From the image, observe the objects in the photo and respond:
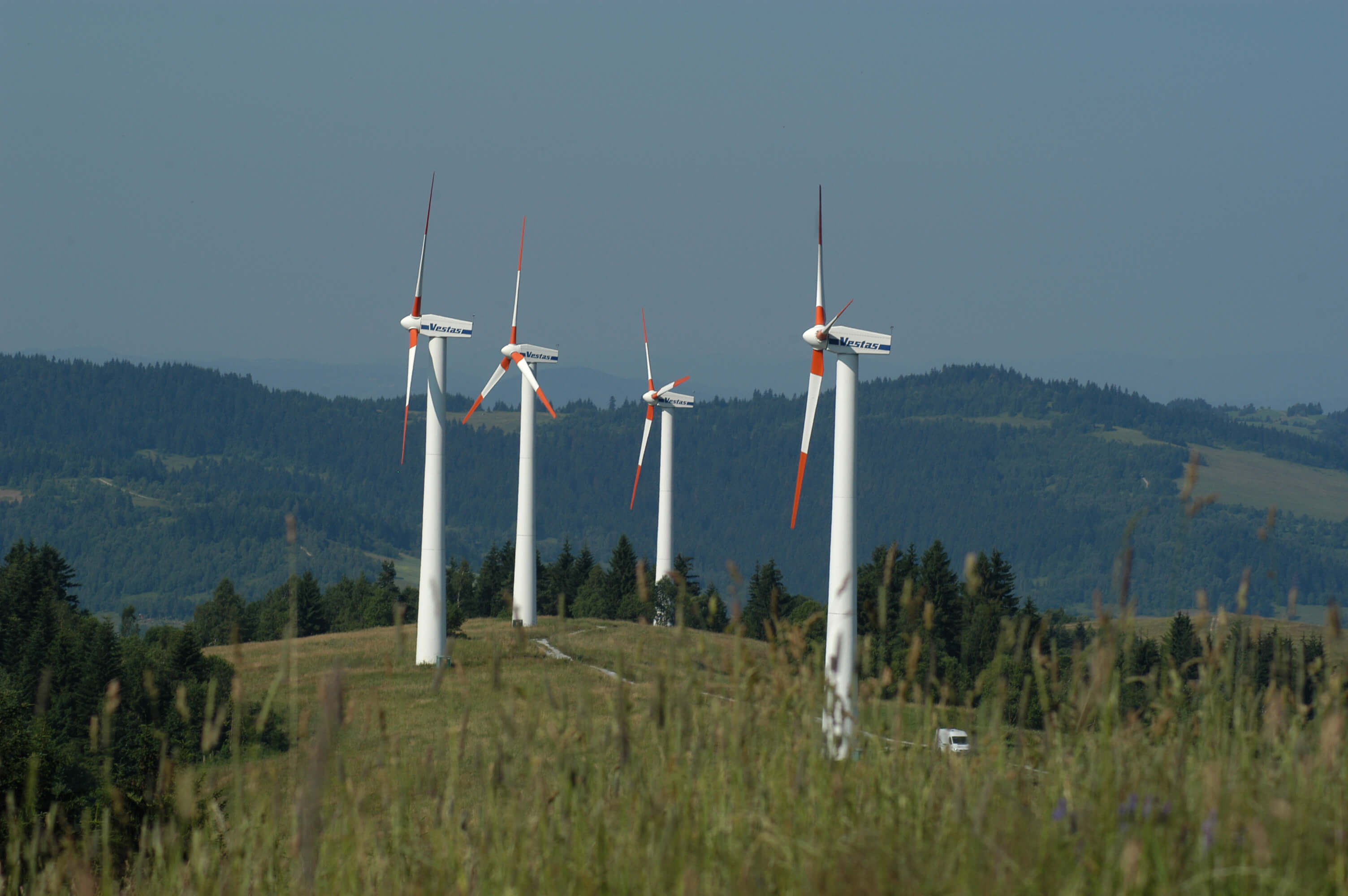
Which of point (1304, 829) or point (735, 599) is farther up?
point (735, 599)

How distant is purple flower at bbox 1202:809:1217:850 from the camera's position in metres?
4.58

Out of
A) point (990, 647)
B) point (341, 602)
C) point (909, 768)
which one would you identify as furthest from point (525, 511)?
point (341, 602)

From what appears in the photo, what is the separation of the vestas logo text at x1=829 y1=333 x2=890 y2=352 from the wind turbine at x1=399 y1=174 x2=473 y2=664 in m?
18.9

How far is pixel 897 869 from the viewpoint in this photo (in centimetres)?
481

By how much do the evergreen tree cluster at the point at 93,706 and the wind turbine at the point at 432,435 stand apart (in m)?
9.13

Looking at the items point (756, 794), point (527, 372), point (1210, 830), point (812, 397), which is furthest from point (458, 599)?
point (1210, 830)

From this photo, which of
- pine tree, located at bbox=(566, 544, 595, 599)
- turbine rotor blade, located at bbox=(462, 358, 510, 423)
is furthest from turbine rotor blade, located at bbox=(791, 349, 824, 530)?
pine tree, located at bbox=(566, 544, 595, 599)

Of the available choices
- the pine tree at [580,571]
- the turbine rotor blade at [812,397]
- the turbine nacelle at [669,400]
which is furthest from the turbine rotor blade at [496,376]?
the pine tree at [580,571]

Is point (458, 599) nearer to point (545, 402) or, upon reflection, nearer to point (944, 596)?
point (944, 596)

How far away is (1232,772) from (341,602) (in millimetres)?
166850

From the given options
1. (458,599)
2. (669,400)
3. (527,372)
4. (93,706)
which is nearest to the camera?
(93,706)

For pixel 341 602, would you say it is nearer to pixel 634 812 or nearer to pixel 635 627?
pixel 635 627

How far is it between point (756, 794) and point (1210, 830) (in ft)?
6.63

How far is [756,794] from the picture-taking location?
5.84 metres
